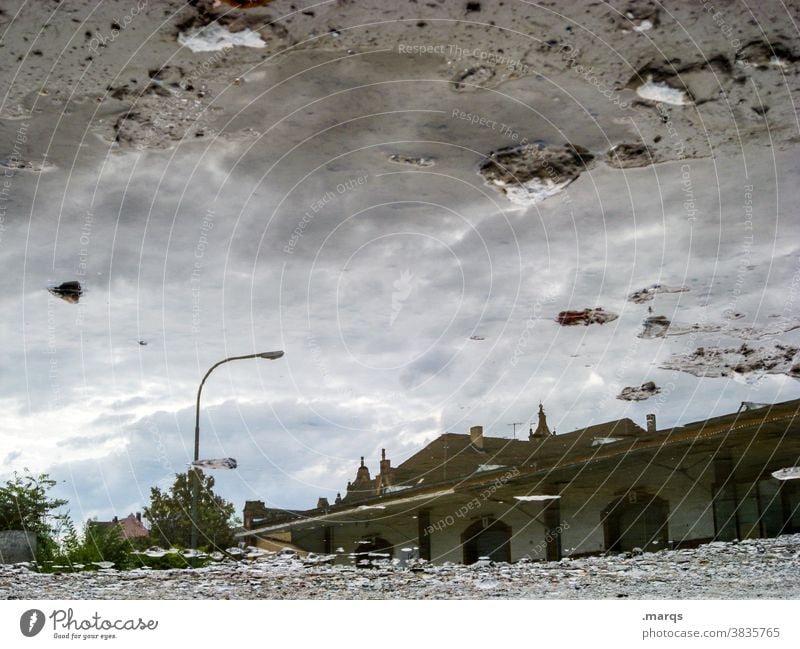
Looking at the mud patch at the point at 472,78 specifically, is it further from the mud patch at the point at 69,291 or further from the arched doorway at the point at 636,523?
the arched doorway at the point at 636,523

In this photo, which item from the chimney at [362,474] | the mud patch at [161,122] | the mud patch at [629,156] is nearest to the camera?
the mud patch at [161,122]

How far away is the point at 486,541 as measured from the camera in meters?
3.26

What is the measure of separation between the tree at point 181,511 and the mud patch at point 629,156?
6.73 ft

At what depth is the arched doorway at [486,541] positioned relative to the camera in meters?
3.25

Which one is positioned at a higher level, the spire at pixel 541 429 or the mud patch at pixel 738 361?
the mud patch at pixel 738 361

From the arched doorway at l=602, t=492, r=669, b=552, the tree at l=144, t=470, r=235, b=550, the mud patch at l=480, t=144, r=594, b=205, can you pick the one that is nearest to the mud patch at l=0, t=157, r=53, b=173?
the tree at l=144, t=470, r=235, b=550

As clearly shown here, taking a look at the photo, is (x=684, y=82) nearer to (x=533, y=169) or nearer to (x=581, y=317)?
(x=533, y=169)

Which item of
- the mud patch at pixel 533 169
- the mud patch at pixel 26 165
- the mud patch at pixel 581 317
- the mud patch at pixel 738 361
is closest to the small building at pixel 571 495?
the mud patch at pixel 738 361

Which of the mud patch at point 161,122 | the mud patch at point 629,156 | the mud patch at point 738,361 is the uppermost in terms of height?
the mud patch at point 161,122

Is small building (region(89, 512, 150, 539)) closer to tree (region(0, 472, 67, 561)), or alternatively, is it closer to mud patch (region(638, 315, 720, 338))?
tree (region(0, 472, 67, 561))

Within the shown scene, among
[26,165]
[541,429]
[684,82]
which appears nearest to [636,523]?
[541,429]

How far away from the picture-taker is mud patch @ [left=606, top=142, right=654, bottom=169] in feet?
9.69

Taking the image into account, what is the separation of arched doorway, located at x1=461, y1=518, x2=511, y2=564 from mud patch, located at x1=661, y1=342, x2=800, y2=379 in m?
1.04
